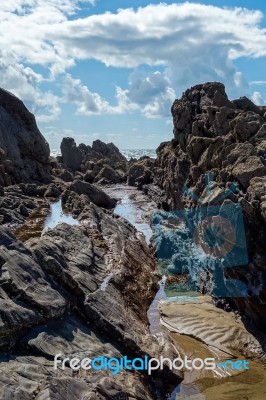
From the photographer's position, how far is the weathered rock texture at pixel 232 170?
27703mm

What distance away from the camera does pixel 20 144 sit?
10262 cm

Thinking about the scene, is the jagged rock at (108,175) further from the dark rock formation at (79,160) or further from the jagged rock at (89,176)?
the dark rock formation at (79,160)

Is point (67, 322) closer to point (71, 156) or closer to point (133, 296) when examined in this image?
point (133, 296)

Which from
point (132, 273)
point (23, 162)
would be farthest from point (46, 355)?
point (23, 162)

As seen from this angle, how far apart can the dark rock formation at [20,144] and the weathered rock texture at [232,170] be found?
4707 cm

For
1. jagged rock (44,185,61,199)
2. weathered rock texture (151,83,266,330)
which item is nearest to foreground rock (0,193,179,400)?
weathered rock texture (151,83,266,330)

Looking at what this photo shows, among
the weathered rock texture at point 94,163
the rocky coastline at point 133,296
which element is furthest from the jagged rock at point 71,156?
the rocky coastline at point 133,296

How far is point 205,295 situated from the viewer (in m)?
35.1

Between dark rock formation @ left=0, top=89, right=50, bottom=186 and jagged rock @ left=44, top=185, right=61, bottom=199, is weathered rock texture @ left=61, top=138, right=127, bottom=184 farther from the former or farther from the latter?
jagged rock @ left=44, top=185, right=61, bottom=199

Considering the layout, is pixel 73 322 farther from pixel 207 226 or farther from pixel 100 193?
pixel 100 193

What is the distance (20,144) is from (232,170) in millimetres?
79071

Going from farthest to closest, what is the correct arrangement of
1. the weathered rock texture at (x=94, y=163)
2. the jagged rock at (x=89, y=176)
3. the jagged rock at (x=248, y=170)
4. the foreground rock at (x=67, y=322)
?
the weathered rock texture at (x=94, y=163) < the jagged rock at (x=89, y=176) < the jagged rock at (x=248, y=170) < the foreground rock at (x=67, y=322)

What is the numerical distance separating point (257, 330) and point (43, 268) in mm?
14163

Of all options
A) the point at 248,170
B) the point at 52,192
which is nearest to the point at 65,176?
the point at 52,192
